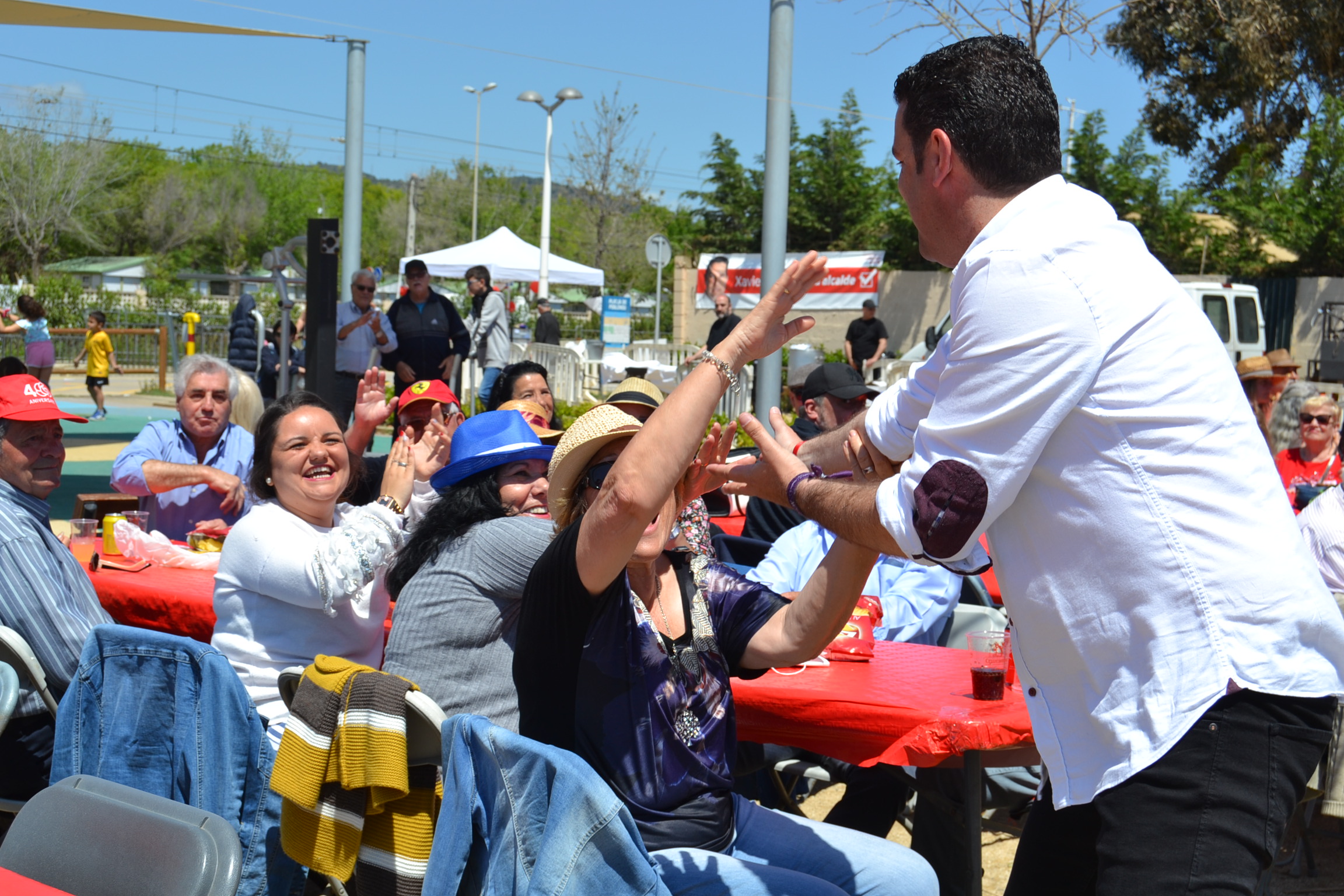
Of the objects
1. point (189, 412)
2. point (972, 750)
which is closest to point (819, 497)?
point (972, 750)

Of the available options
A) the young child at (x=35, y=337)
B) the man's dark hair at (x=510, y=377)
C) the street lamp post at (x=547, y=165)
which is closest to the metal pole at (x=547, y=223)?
the street lamp post at (x=547, y=165)

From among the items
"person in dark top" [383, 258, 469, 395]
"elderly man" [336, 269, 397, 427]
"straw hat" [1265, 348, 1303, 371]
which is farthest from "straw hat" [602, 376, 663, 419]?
"person in dark top" [383, 258, 469, 395]

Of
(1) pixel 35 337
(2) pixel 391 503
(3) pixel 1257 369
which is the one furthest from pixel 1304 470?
(1) pixel 35 337

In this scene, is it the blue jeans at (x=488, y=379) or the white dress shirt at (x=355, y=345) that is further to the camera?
the white dress shirt at (x=355, y=345)

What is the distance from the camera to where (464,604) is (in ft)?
9.17

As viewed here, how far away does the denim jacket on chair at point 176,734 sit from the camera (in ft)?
8.30

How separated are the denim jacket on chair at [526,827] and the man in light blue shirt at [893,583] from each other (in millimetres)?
2015

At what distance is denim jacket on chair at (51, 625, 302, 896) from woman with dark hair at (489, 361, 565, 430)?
3.65 meters

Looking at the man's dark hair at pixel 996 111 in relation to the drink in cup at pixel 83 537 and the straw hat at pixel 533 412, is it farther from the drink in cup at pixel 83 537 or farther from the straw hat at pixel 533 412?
the drink in cup at pixel 83 537

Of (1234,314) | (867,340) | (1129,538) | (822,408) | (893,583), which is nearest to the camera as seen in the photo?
(1129,538)

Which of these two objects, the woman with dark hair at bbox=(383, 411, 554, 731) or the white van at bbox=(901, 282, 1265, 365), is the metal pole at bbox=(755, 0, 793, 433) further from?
the white van at bbox=(901, 282, 1265, 365)

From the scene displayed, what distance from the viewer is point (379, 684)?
93.1 inches

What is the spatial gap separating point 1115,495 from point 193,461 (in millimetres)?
4451

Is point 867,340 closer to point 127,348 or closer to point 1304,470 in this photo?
point 1304,470
